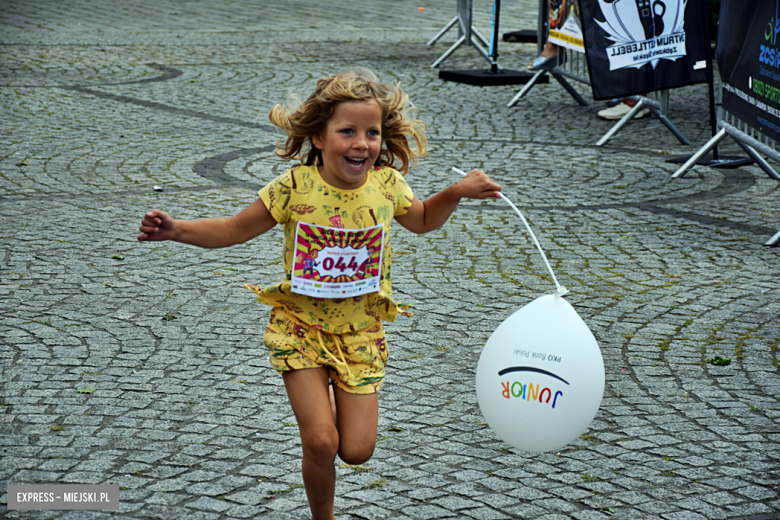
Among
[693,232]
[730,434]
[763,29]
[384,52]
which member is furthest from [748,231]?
[384,52]

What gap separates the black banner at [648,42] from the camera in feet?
28.8

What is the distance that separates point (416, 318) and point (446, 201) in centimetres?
213

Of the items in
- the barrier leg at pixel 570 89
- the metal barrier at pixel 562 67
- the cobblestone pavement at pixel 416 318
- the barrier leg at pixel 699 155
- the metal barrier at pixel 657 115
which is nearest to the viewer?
the cobblestone pavement at pixel 416 318

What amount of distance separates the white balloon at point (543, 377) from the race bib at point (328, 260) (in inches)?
21.8

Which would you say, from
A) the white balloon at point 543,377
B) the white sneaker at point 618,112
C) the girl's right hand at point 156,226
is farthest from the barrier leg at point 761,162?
the girl's right hand at point 156,226

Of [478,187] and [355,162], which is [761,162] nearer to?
[478,187]

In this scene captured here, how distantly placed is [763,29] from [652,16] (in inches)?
88.8

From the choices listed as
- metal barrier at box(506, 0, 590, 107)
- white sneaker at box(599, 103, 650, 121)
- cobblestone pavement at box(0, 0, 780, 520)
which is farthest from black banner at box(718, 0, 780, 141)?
metal barrier at box(506, 0, 590, 107)

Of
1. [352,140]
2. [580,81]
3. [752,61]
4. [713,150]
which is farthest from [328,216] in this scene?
[580,81]

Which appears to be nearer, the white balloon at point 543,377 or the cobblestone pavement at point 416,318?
the white balloon at point 543,377

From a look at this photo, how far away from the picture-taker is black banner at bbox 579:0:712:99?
8789 mm

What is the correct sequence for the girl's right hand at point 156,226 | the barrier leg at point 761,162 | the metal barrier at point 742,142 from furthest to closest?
the barrier leg at point 761,162
the metal barrier at point 742,142
the girl's right hand at point 156,226

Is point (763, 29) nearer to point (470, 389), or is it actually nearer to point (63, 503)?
point (470, 389)

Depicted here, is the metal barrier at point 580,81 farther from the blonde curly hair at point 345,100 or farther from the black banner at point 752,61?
the blonde curly hair at point 345,100
